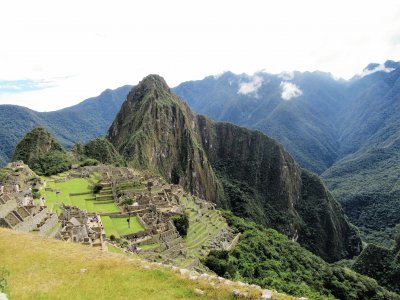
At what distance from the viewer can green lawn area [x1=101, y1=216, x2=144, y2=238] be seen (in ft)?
151

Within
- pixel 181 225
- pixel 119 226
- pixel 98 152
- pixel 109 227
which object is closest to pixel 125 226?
pixel 119 226

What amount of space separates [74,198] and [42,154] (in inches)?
2288

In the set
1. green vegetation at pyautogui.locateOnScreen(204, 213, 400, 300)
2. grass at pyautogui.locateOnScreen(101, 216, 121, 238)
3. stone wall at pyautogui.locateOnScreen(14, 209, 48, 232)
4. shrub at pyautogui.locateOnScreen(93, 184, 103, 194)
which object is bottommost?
green vegetation at pyautogui.locateOnScreen(204, 213, 400, 300)

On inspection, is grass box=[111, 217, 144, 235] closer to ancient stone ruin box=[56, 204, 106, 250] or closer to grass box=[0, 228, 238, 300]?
ancient stone ruin box=[56, 204, 106, 250]

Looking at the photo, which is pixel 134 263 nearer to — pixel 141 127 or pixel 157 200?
pixel 157 200

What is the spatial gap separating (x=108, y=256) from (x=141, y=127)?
163 m

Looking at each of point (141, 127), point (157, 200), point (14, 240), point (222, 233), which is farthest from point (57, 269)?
point (141, 127)

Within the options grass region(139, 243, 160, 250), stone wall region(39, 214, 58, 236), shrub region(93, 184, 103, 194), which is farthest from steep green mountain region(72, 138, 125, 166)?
stone wall region(39, 214, 58, 236)

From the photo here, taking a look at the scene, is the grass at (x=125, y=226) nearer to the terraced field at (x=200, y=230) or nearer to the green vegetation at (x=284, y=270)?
the terraced field at (x=200, y=230)

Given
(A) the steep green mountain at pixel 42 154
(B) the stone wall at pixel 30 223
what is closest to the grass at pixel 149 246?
(B) the stone wall at pixel 30 223

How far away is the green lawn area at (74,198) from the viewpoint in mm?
57550

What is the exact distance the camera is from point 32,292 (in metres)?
17.6

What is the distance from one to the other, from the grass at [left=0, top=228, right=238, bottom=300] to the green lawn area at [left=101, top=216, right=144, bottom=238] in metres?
21.3

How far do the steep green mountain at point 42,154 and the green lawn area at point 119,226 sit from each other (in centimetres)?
4597
